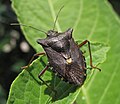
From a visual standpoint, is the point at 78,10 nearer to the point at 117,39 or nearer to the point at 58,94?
the point at 117,39

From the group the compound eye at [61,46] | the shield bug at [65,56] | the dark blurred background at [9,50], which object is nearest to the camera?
the shield bug at [65,56]

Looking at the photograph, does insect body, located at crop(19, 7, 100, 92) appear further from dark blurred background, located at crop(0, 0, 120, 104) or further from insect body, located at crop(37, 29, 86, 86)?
dark blurred background, located at crop(0, 0, 120, 104)

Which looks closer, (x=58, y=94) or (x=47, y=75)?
(x=58, y=94)

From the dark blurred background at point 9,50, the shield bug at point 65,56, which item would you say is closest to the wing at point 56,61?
the shield bug at point 65,56

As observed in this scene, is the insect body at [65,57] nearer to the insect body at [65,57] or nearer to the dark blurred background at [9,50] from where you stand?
the insect body at [65,57]

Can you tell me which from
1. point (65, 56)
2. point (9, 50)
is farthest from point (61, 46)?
point (9, 50)

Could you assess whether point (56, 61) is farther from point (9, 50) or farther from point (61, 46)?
point (9, 50)

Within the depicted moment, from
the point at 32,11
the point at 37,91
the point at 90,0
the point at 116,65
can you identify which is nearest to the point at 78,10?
the point at 90,0
